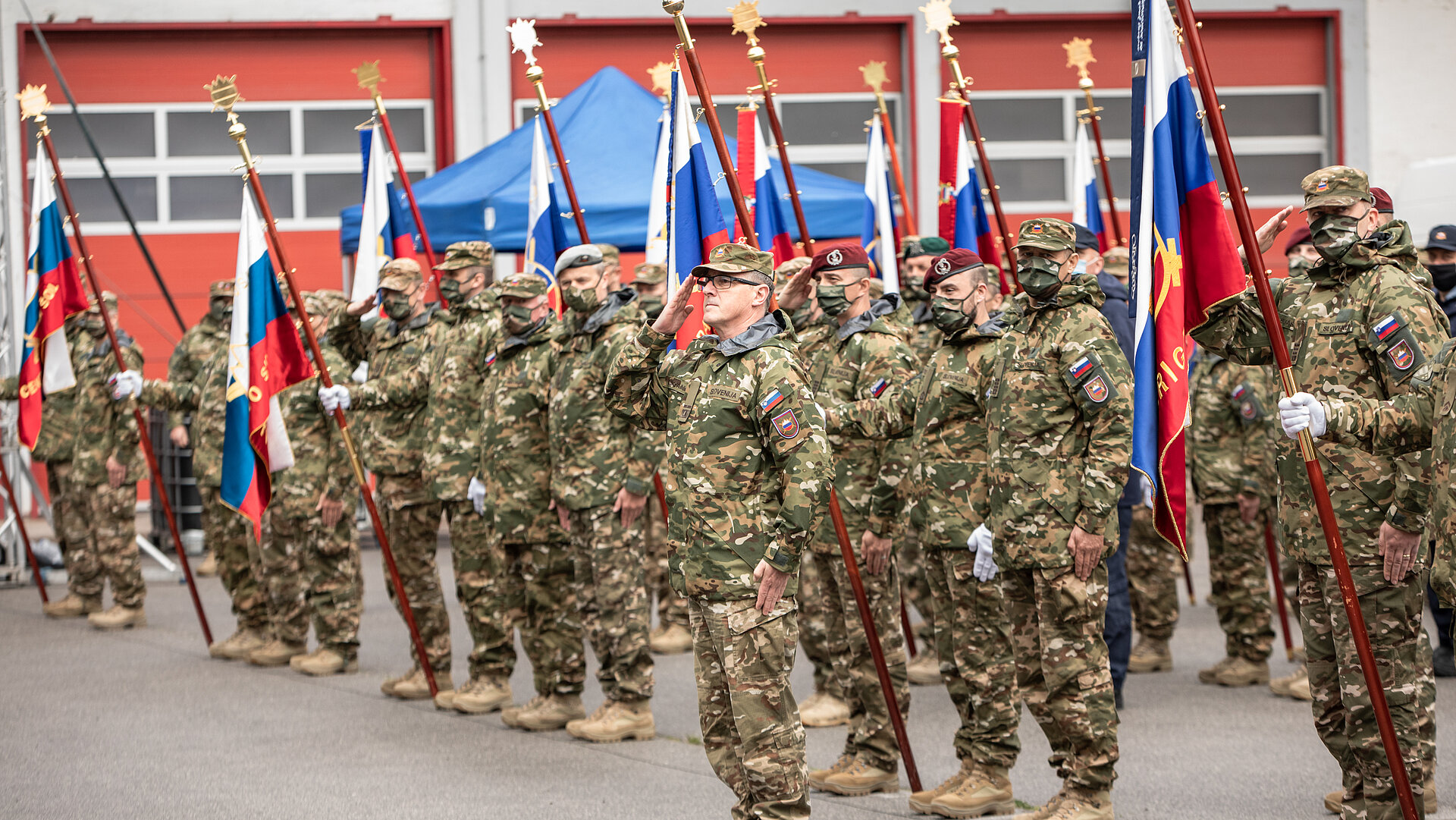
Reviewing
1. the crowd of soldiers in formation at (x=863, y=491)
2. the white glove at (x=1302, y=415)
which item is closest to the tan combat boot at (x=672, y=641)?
the crowd of soldiers in formation at (x=863, y=491)

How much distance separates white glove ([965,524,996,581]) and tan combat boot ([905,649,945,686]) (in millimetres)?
2591

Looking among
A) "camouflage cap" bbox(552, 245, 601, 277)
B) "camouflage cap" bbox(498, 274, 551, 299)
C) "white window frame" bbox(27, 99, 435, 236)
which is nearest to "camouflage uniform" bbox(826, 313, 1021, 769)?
"camouflage cap" bbox(552, 245, 601, 277)

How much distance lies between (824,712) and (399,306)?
3421mm

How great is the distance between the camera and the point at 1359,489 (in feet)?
16.0

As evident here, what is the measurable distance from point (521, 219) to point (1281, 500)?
7439mm

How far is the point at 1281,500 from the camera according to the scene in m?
5.18

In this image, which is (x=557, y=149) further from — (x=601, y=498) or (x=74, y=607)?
(x=74, y=607)

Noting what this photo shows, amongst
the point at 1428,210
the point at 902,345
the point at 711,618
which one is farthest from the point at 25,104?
Result: the point at 1428,210

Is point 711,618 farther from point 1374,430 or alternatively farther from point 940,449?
point 1374,430

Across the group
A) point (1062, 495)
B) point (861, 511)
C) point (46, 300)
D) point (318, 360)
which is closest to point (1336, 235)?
point (1062, 495)

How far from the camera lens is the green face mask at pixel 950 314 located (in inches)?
227

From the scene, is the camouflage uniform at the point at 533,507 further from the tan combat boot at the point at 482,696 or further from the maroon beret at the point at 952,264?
the maroon beret at the point at 952,264

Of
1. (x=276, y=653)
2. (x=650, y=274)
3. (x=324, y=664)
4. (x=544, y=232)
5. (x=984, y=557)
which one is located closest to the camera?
(x=984, y=557)

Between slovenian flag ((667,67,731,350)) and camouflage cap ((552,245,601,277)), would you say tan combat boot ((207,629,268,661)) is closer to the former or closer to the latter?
camouflage cap ((552,245,601,277))
